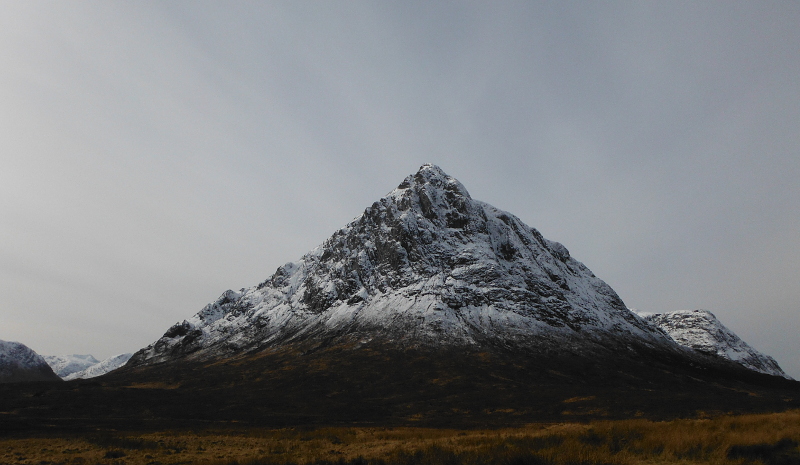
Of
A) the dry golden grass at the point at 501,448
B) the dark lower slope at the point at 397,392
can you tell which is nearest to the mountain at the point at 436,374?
the dark lower slope at the point at 397,392

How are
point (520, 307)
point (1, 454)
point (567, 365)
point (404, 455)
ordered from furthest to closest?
1. point (520, 307)
2. point (567, 365)
3. point (1, 454)
4. point (404, 455)

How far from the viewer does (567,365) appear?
423 ft

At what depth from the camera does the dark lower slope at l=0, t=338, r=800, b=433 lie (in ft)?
213

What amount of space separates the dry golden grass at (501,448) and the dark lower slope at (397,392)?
21586mm

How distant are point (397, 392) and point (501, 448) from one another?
85.9 m

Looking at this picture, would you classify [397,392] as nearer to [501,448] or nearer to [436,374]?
[436,374]

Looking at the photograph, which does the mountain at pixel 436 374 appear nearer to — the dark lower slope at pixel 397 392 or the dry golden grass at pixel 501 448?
the dark lower slope at pixel 397 392

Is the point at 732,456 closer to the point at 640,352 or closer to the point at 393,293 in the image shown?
the point at 640,352

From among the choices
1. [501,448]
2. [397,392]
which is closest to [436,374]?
[397,392]

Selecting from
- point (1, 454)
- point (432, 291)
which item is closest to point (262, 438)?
point (1, 454)

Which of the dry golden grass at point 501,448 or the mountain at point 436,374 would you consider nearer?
the dry golden grass at point 501,448

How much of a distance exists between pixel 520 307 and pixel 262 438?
5923 inches

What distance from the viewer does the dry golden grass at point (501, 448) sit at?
1658cm

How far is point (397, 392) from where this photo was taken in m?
101
